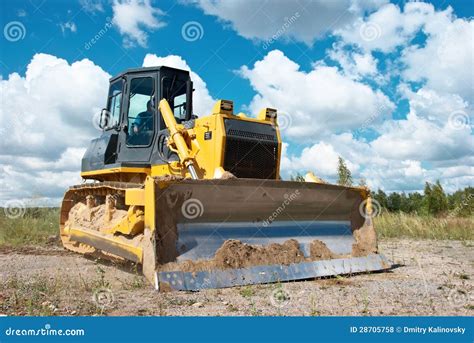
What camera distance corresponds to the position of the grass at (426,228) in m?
13.5

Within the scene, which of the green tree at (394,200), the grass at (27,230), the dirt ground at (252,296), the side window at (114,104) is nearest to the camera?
the dirt ground at (252,296)

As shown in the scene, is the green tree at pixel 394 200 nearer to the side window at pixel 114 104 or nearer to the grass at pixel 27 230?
the grass at pixel 27 230

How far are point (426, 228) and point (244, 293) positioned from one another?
426 inches

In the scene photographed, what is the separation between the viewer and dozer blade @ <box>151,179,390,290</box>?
18.3 ft

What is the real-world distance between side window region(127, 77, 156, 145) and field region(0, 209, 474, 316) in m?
2.17

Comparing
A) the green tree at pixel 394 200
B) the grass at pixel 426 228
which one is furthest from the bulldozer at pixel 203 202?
the green tree at pixel 394 200

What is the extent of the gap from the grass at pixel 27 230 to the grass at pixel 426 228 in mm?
9320

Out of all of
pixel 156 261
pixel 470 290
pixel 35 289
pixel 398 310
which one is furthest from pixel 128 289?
pixel 470 290

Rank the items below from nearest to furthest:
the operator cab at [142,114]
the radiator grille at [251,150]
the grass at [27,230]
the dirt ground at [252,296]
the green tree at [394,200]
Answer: the dirt ground at [252,296] → the radiator grille at [251,150] → the operator cab at [142,114] → the grass at [27,230] → the green tree at [394,200]

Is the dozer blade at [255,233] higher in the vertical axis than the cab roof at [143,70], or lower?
lower

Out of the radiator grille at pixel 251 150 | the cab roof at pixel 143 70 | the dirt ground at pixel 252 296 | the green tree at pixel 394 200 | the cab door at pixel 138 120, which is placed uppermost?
the green tree at pixel 394 200

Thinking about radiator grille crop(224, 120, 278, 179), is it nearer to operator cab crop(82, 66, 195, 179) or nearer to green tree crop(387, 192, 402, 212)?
operator cab crop(82, 66, 195, 179)

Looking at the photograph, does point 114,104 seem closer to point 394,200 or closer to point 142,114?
point 142,114

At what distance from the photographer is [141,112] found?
8.23m
